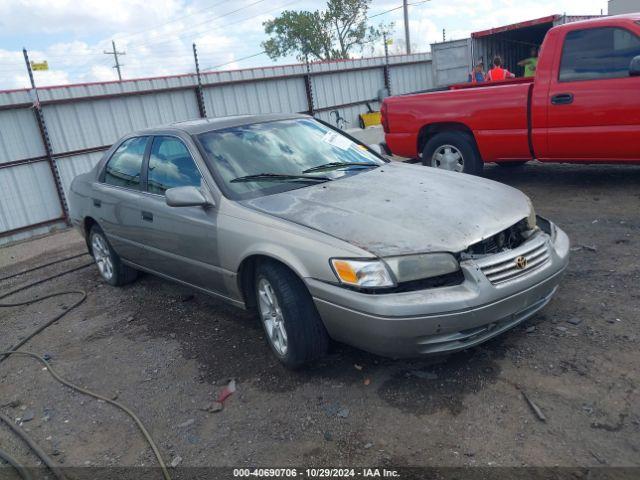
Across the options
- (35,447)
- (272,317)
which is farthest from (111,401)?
(272,317)

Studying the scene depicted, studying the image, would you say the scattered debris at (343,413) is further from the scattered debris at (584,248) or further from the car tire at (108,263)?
the car tire at (108,263)

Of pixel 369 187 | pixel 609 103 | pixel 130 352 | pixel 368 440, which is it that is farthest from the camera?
pixel 609 103

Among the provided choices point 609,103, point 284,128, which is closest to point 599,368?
point 284,128

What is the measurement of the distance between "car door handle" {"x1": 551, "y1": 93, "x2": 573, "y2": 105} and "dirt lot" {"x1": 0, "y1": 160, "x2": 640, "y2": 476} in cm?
212

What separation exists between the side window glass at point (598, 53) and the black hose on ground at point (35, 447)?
20.6ft

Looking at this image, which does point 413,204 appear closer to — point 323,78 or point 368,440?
point 368,440

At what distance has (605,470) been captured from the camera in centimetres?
232

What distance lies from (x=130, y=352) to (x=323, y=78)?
11870 mm

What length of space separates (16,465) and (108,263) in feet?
9.77

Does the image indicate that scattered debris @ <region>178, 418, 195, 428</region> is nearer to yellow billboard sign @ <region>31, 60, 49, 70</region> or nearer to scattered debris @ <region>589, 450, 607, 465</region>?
scattered debris @ <region>589, 450, 607, 465</region>

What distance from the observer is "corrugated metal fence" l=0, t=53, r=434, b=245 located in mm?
9398

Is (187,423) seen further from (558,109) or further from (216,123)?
(558,109)

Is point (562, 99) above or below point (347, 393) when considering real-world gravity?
above

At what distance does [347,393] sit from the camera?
3.17m
